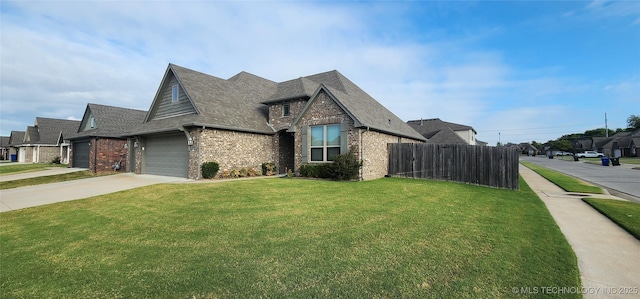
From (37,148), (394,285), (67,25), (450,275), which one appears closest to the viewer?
(394,285)

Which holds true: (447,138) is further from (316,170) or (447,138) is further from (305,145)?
(316,170)

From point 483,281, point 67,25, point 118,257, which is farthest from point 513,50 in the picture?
point 67,25

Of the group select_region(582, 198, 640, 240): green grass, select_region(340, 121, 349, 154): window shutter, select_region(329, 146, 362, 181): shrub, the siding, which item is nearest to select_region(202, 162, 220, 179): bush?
the siding

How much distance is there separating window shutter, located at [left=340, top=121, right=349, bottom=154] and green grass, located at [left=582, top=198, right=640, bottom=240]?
957 centimetres

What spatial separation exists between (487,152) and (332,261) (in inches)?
519

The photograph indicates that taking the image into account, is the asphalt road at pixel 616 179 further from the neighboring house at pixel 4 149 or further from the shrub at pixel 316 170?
the neighboring house at pixel 4 149

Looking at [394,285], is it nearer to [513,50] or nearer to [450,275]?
[450,275]

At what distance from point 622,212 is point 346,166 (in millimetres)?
9426

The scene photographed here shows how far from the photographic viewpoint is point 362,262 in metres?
4.12

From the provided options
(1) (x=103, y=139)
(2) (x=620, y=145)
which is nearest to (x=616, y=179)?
(1) (x=103, y=139)

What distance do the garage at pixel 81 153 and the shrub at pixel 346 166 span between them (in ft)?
74.9

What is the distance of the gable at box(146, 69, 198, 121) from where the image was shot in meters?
17.3

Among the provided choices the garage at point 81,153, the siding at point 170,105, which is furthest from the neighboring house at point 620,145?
the garage at point 81,153

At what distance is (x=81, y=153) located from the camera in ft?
82.7
